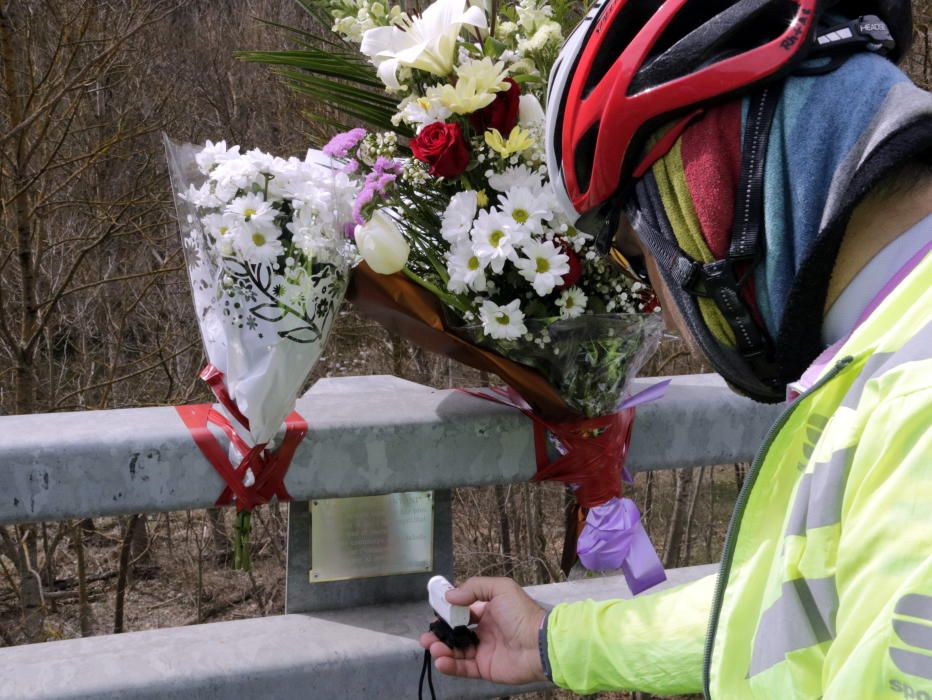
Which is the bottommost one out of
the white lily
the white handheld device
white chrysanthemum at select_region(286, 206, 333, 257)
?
the white handheld device

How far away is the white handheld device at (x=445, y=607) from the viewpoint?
2236 millimetres

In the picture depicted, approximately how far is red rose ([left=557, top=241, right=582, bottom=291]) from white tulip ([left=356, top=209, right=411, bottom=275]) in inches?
14.3

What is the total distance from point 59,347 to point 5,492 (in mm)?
6832

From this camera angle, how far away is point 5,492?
193 cm

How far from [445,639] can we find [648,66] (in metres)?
1.40

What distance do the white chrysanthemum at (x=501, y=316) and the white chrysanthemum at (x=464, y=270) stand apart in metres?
0.05

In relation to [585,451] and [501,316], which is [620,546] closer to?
[585,451]

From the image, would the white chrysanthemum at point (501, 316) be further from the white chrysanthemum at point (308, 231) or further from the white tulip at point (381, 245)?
the white chrysanthemum at point (308, 231)

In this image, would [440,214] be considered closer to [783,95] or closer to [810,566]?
[783,95]

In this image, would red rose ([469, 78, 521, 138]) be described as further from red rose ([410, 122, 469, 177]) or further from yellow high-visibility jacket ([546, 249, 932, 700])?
yellow high-visibility jacket ([546, 249, 932, 700])

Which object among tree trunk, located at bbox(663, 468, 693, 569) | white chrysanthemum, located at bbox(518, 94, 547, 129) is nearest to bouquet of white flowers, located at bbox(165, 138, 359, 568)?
white chrysanthemum, located at bbox(518, 94, 547, 129)

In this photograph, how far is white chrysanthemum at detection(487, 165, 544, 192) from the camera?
2.12 metres

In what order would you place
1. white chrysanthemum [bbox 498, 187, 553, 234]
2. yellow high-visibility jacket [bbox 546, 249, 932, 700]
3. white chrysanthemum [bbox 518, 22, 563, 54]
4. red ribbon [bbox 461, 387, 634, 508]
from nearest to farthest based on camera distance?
yellow high-visibility jacket [bbox 546, 249, 932, 700], white chrysanthemum [bbox 498, 187, 553, 234], white chrysanthemum [bbox 518, 22, 563, 54], red ribbon [bbox 461, 387, 634, 508]

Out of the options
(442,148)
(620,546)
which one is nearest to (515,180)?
(442,148)
